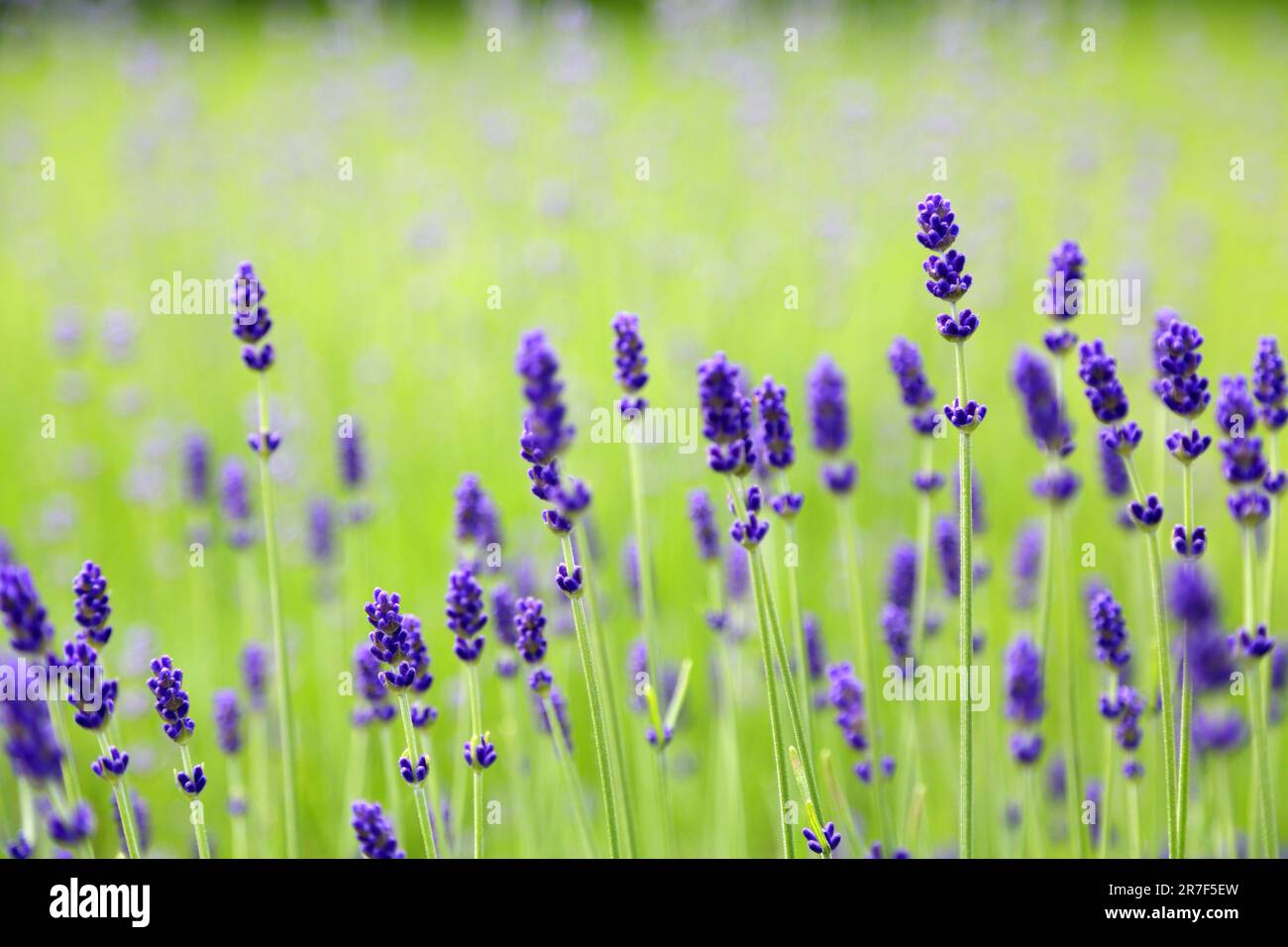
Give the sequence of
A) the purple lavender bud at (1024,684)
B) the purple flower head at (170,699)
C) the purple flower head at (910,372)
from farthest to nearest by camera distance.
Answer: the purple flower head at (910,372) → the purple lavender bud at (1024,684) → the purple flower head at (170,699)

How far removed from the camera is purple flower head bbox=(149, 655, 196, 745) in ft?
5.07

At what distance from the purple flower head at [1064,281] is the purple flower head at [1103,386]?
1.00 ft

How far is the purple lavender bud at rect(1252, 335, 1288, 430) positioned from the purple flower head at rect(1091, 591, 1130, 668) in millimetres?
356

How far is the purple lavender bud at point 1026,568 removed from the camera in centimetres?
262

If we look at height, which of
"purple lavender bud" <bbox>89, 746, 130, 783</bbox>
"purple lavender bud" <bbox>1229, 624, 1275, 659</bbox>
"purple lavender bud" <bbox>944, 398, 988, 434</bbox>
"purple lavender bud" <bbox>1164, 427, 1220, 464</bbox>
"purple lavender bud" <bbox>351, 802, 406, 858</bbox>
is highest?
"purple lavender bud" <bbox>944, 398, 988, 434</bbox>

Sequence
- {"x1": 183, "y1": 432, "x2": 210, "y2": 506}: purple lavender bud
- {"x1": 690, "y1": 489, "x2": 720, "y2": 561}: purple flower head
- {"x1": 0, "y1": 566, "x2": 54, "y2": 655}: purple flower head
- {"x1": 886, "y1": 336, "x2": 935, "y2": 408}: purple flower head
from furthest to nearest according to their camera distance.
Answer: {"x1": 183, "y1": 432, "x2": 210, "y2": 506}: purple lavender bud < {"x1": 690, "y1": 489, "x2": 720, "y2": 561}: purple flower head < {"x1": 886, "y1": 336, "x2": 935, "y2": 408}: purple flower head < {"x1": 0, "y1": 566, "x2": 54, "y2": 655}: purple flower head

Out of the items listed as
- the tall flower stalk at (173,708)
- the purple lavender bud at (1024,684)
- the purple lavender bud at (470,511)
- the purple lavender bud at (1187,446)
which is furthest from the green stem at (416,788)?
the purple lavender bud at (1187,446)

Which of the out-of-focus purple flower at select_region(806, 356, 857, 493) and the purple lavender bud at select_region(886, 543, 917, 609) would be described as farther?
the purple lavender bud at select_region(886, 543, 917, 609)

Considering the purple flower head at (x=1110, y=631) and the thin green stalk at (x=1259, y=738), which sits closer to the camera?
the thin green stalk at (x=1259, y=738)

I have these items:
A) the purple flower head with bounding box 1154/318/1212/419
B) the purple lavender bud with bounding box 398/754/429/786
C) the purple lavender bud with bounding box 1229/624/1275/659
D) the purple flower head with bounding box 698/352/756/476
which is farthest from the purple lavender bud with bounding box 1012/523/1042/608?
the purple lavender bud with bounding box 398/754/429/786

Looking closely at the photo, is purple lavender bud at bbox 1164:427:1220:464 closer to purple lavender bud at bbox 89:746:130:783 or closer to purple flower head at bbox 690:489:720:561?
purple flower head at bbox 690:489:720:561

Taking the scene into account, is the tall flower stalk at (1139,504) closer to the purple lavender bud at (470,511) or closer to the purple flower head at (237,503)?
the purple lavender bud at (470,511)
